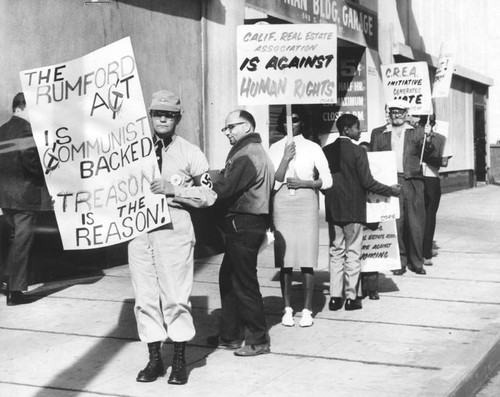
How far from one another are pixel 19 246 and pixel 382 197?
343 cm

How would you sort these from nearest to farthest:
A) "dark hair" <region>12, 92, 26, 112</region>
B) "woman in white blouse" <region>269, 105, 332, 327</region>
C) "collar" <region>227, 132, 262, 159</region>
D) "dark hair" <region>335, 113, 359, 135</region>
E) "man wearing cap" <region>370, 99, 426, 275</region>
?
"collar" <region>227, 132, 262, 159</region> < "woman in white blouse" <region>269, 105, 332, 327</region> < "dark hair" <region>335, 113, 359, 135</region> < "dark hair" <region>12, 92, 26, 112</region> < "man wearing cap" <region>370, 99, 426, 275</region>

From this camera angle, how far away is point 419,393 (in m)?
5.71

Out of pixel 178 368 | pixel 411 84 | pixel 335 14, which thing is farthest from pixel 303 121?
pixel 335 14

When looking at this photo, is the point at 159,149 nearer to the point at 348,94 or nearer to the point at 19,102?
the point at 19,102

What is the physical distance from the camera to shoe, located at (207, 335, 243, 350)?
7.02 meters

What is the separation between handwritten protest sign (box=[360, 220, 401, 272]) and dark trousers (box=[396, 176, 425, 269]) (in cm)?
120

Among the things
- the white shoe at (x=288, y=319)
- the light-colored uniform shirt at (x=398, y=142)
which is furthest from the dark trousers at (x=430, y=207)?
the white shoe at (x=288, y=319)

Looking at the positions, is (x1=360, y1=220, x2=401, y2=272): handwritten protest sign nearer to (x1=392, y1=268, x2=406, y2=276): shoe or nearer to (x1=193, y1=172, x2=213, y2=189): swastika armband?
(x1=392, y1=268, x2=406, y2=276): shoe

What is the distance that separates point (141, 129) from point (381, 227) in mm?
3916

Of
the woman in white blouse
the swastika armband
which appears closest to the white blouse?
the woman in white blouse

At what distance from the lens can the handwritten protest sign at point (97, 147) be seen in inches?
235

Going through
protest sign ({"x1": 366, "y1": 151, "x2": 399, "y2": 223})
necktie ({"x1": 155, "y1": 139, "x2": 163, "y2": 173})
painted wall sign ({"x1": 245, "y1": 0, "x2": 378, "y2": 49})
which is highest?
painted wall sign ({"x1": 245, "y1": 0, "x2": 378, "y2": 49})

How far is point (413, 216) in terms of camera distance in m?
10.5

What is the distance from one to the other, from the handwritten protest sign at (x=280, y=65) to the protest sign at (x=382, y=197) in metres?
1.33
